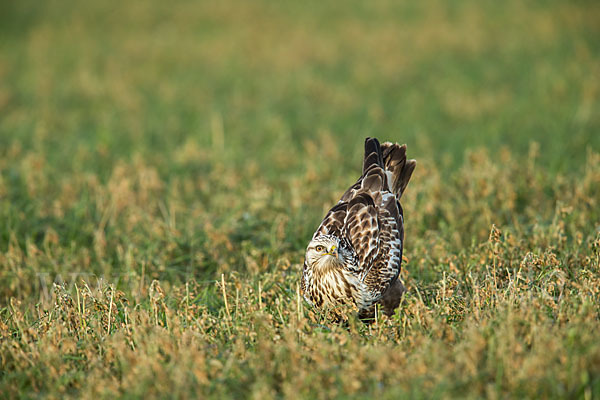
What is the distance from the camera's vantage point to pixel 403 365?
140 inches

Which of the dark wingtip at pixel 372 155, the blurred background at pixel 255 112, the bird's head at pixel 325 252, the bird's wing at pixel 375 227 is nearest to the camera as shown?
the bird's head at pixel 325 252

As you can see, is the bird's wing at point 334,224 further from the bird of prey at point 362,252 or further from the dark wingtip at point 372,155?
the dark wingtip at point 372,155

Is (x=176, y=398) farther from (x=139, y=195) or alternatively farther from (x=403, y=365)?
(x=139, y=195)

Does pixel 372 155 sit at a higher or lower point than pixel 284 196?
higher

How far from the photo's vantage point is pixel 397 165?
5.75 metres

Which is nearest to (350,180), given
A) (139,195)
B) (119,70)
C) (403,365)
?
(139,195)

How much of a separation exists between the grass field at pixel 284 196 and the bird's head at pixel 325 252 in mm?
336

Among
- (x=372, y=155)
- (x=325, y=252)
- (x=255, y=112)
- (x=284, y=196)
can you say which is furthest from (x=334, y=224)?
(x=255, y=112)

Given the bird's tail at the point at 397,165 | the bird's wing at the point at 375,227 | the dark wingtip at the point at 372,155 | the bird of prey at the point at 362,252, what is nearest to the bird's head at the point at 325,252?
the bird of prey at the point at 362,252

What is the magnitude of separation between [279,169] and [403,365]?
5.49 m

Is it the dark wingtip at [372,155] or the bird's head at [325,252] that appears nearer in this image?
the bird's head at [325,252]

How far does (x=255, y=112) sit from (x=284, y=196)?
4072 mm

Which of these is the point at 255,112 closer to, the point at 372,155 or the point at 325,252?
the point at 372,155

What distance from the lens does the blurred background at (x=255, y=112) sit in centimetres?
671
